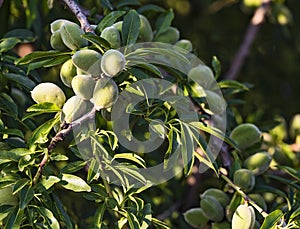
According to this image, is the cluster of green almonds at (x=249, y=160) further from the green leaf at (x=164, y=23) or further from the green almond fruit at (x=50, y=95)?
the green almond fruit at (x=50, y=95)

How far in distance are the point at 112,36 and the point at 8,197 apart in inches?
12.0

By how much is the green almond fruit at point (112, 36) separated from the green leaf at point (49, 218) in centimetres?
28

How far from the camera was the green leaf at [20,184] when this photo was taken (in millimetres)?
986

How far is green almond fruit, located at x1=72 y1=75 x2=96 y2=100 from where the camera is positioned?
0.98 metres

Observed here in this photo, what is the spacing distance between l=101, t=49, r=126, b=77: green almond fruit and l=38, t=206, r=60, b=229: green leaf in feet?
0.76

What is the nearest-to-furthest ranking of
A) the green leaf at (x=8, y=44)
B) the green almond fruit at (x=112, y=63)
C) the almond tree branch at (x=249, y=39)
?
the green almond fruit at (x=112, y=63), the green leaf at (x=8, y=44), the almond tree branch at (x=249, y=39)

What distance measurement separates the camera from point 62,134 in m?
0.99

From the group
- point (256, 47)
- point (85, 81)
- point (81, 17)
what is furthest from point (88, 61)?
point (256, 47)

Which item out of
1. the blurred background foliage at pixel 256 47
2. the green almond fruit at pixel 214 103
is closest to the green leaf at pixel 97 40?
the green almond fruit at pixel 214 103

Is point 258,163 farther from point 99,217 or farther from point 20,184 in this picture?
point 20,184

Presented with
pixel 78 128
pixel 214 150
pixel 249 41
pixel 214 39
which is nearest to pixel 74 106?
pixel 78 128

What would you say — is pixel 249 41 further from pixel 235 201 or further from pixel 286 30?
pixel 235 201

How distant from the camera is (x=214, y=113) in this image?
4.18 feet

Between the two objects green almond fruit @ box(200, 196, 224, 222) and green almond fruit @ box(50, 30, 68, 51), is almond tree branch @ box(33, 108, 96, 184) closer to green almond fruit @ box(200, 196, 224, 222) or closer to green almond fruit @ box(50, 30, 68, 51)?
green almond fruit @ box(50, 30, 68, 51)
